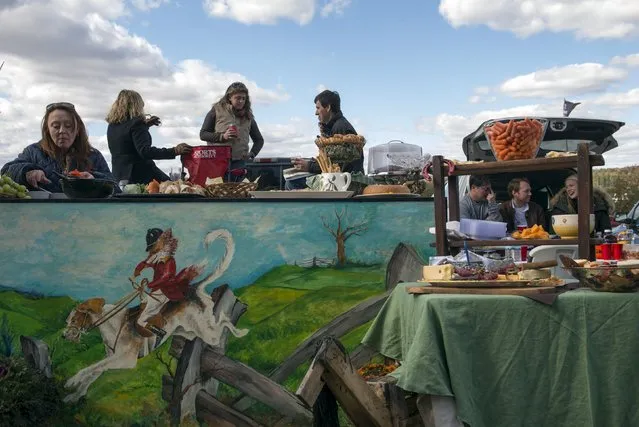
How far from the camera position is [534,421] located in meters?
3.36

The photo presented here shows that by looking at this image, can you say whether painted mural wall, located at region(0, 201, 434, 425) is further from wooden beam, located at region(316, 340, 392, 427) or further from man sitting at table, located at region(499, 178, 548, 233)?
man sitting at table, located at region(499, 178, 548, 233)

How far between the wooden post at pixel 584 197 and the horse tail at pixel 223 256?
2404mm

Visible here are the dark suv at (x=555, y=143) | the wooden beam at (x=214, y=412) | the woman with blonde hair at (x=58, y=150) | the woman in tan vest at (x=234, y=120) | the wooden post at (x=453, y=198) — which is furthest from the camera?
the dark suv at (x=555, y=143)

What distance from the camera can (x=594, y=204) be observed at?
934cm

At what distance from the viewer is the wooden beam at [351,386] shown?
3.76 metres

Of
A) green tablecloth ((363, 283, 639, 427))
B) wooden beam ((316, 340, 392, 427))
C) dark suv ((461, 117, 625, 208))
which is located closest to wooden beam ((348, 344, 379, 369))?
wooden beam ((316, 340, 392, 427))

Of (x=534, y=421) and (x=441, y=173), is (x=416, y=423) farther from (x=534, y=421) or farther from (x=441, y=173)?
(x=441, y=173)

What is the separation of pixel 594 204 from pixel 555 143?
2.24m

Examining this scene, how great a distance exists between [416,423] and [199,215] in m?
2.51

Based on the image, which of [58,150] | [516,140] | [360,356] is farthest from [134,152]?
[516,140]

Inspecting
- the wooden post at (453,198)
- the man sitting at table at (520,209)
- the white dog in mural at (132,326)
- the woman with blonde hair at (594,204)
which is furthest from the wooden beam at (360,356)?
the woman with blonde hair at (594,204)

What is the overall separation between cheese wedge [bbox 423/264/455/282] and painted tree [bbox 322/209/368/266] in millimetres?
1924

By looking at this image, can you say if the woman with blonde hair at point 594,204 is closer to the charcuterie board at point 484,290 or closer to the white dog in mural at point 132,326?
the white dog in mural at point 132,326

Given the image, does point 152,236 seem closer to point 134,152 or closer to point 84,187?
point 84,187
